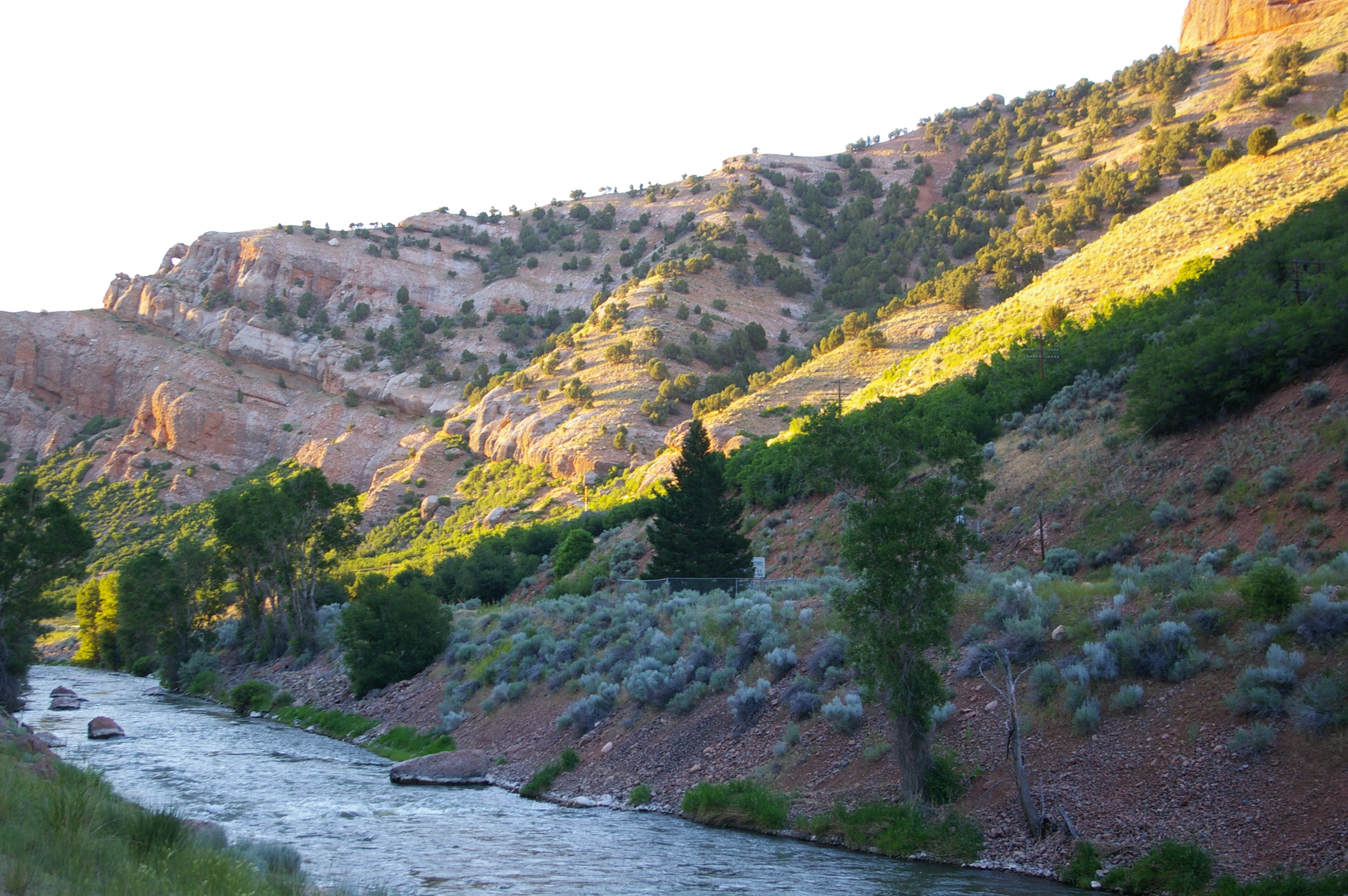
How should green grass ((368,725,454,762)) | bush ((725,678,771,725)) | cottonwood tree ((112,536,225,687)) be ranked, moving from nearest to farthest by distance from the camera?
bush ((725,678,771,725))
green grass ((368,725,454,762))
cottonwood tree ((112,536,225,687))

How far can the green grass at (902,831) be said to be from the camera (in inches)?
578

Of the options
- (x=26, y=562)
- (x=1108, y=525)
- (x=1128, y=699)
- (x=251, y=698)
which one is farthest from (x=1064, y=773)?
(x=26, y=562)

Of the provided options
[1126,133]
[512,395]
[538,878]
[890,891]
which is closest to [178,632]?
[512,395]

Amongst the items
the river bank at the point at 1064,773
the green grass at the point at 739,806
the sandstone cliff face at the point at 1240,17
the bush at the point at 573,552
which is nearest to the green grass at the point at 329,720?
the river bank at the point at 1064,773

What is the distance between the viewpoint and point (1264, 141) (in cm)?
5509

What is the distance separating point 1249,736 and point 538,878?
10914mm

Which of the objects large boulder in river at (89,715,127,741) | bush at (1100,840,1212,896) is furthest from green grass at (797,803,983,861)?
large boulder in river at (89,715,127,741)

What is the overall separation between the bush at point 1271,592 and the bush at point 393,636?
29311 mm

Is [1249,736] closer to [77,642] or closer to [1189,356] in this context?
[1189,356]

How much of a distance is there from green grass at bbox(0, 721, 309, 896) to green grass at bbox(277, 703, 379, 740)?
883 inches

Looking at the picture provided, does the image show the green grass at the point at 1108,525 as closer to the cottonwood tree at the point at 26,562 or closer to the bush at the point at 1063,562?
the bush at the point at 1063,562

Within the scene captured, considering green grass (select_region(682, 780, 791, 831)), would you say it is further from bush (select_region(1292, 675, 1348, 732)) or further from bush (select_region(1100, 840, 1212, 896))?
bush (select_region(1292, 675, 1348, 732))

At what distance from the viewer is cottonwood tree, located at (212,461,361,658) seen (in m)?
49.8

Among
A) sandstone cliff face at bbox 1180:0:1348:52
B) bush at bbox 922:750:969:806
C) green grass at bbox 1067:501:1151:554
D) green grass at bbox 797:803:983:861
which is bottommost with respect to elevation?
green grass at bbox 797:803:983:861
